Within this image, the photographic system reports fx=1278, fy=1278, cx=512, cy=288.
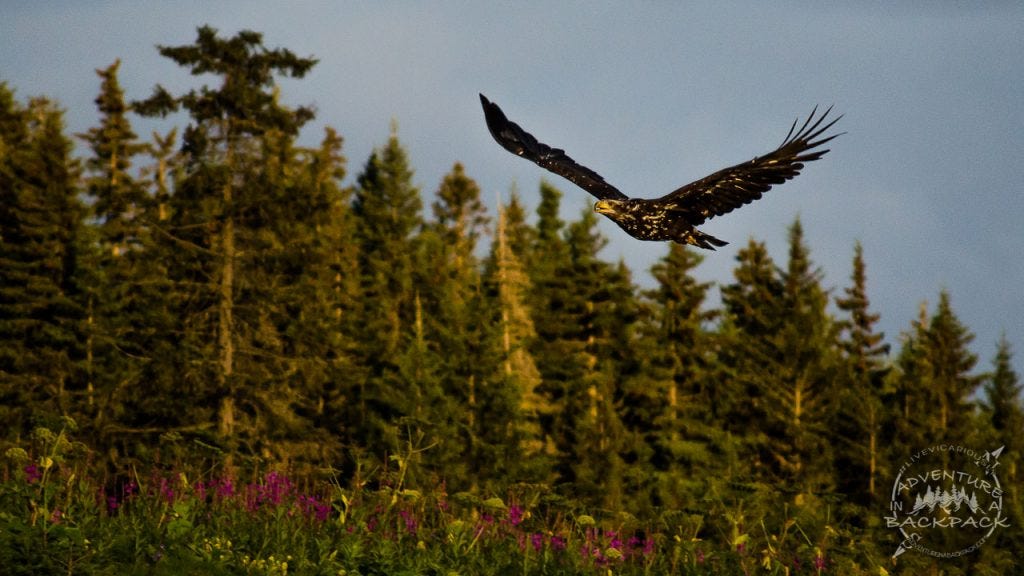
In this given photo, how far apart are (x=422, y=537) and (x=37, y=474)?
3.41 meters

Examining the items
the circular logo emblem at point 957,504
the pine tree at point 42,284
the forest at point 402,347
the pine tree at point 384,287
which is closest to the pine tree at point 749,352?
the forest at point 402,347

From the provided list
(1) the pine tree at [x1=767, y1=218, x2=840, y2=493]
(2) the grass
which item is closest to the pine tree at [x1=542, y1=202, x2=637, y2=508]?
(1) the pine tree at [x1=767, y1=218, x2=840, y2=493]

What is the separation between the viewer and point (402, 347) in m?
47.0

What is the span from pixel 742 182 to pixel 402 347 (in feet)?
121

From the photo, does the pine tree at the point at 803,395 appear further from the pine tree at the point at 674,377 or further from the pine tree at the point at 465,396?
the pine tree at the point at 465,396

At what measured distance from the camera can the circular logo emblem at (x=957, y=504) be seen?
20703mm

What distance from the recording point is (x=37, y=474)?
11.0 meters

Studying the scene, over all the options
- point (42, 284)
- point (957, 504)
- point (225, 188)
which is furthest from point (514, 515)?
point (42, 284)

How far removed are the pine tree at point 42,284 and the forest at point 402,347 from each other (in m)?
0.09

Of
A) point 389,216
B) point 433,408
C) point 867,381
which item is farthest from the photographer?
point 389,216

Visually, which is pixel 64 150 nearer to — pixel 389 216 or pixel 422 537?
pixel 389 216

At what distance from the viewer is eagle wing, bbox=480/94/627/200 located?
1215cm

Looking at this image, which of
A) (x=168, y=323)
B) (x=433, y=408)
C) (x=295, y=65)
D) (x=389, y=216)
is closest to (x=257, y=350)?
(x=168, y=323)

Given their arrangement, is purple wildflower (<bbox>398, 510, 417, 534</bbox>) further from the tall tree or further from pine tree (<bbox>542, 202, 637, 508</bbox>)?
pine tree (<bbox>542, 202, 637, 508</bbox>)
